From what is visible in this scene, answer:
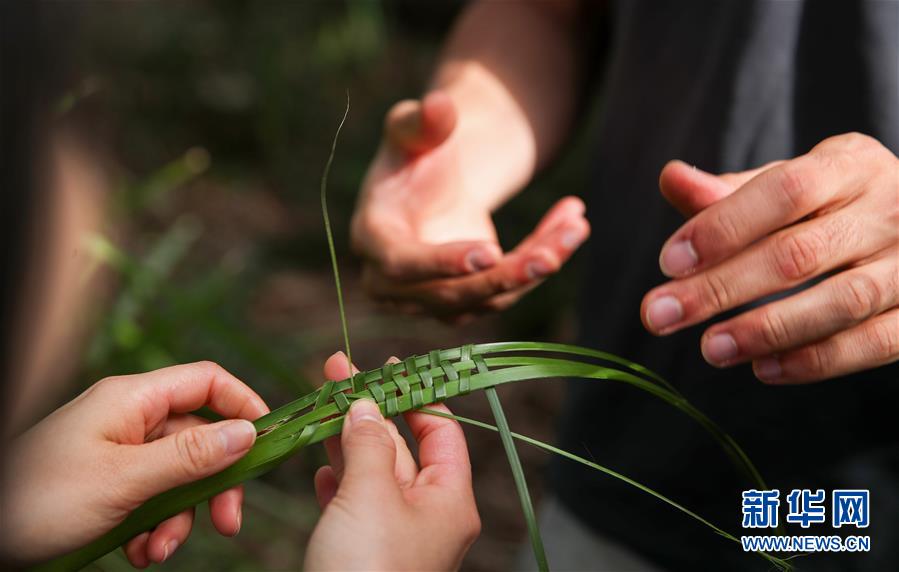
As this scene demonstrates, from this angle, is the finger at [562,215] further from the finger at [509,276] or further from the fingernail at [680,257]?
the fingernail at [680,257]

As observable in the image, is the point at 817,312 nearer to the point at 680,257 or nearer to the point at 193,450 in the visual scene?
the point at 680,257

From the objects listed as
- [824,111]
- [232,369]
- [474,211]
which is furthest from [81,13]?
[232,369]

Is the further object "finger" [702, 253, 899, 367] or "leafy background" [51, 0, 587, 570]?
"leafy background" [51, 0, 587, 570]

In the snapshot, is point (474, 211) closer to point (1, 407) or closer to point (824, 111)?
point (824, 111)

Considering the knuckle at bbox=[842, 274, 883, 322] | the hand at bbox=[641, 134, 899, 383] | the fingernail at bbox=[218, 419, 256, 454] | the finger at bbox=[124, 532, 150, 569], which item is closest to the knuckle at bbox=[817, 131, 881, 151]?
the hand at bbox=[641, 134, 899, 383]

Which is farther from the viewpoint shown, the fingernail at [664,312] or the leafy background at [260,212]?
the leafy background at [260,212]

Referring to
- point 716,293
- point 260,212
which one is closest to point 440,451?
point 716,293

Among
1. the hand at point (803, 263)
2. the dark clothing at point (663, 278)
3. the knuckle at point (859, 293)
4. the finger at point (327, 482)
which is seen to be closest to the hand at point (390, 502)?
the finger at point (327, 482)

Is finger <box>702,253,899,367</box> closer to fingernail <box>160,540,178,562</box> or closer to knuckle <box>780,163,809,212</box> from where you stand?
knuckle <box>780,163,809,212</box>

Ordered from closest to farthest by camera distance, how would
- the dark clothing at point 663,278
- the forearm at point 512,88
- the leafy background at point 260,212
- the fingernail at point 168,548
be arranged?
the fingernail at point 168,548, the dark clothing at point 663,278, the forearm at point 512,88, the leafy background at point 260,212
